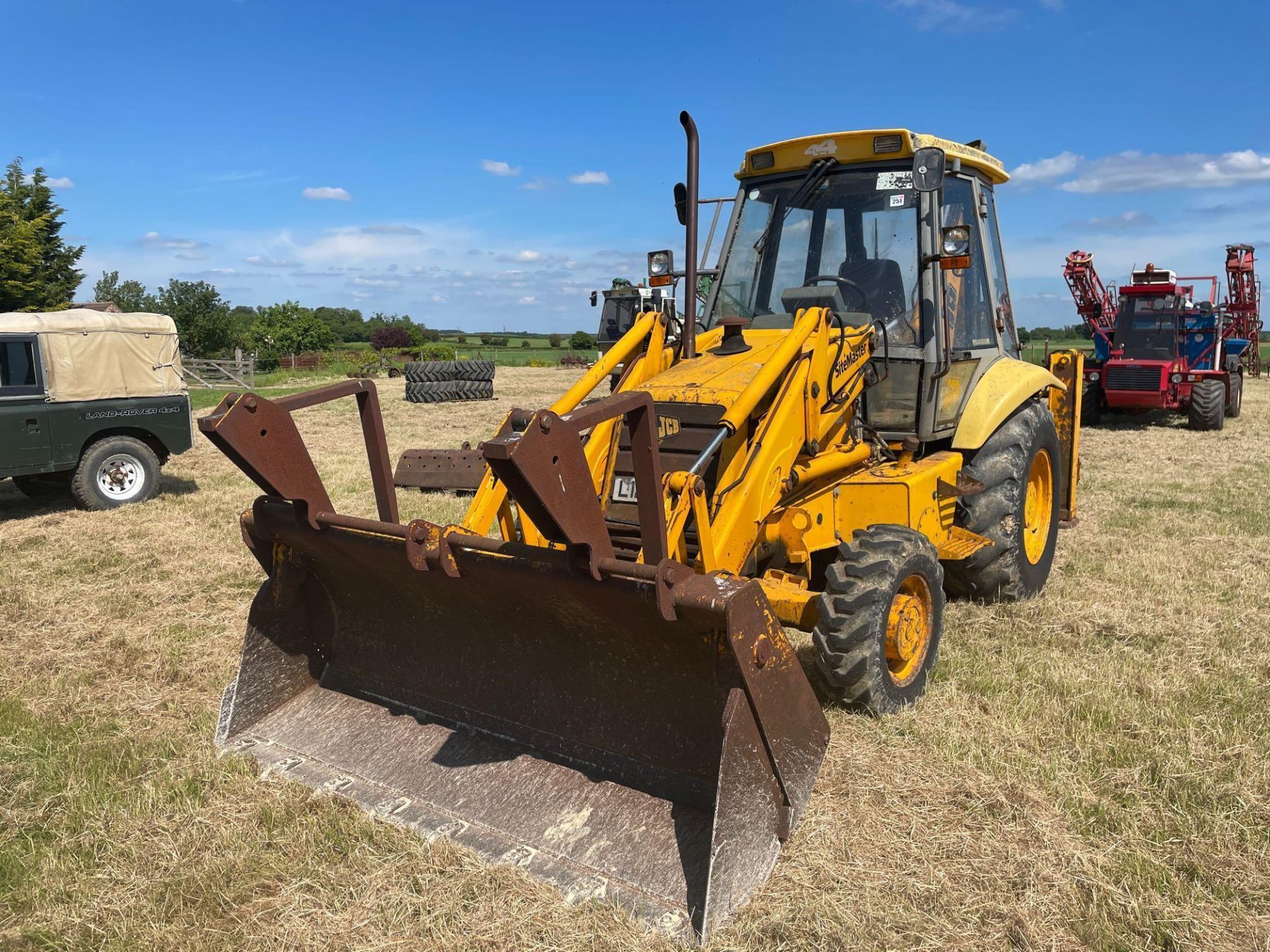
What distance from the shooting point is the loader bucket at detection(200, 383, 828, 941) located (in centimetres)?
310

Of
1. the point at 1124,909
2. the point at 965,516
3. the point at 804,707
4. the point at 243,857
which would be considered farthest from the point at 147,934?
the point at 965,516

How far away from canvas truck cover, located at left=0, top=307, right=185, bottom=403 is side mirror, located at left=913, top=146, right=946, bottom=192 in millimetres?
8847

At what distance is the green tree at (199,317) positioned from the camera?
47375mm

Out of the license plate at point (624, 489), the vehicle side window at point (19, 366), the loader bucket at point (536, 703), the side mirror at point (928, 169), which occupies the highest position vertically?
the side mirror at point (928, 169)

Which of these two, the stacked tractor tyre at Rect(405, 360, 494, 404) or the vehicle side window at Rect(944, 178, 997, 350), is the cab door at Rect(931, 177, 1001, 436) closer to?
the vehicle side window at Rect(944, 178, 997, 350)

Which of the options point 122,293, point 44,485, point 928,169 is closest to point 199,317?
point 122,293

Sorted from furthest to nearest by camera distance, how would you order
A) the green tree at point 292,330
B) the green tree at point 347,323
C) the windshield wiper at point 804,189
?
the green tree at point 347,323 → the green tree at point 292,330 → the windshield wiper at point 804,189

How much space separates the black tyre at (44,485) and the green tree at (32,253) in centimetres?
2406

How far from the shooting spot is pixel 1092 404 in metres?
16.8

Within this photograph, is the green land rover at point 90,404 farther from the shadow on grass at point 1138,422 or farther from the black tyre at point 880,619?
the shadow on grass at point 1138,422

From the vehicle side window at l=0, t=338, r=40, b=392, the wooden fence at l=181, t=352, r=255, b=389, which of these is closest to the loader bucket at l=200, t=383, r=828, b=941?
the vehicle side window at l=0, t=338, r=40, b=392

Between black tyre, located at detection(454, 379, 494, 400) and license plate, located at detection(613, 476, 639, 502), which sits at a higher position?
license plate, located at detection(613, 476, 639, 502)

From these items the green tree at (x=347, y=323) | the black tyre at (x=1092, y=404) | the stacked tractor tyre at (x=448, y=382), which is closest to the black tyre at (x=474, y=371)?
the stacked tractor tyre at (x=448, y=382)

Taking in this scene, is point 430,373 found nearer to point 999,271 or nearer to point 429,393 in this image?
point 429,393
